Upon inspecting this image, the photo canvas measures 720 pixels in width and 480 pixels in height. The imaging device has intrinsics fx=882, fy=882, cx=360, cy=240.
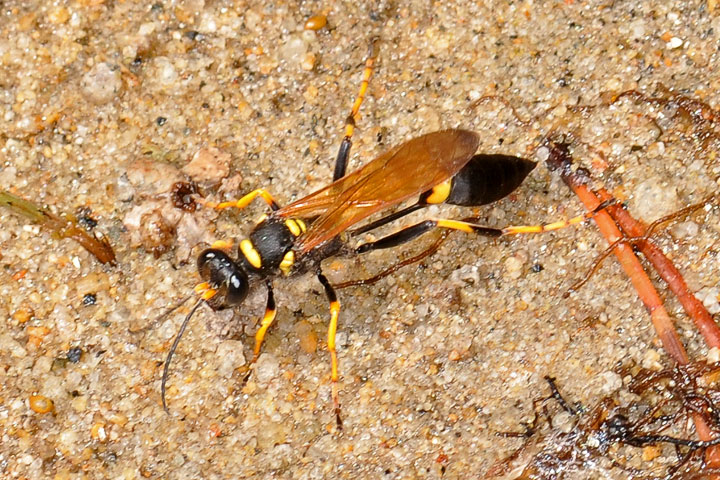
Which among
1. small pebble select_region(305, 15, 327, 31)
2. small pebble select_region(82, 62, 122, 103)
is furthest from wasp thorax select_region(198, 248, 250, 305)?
small pebble select_region(305, 15, 327, 31)

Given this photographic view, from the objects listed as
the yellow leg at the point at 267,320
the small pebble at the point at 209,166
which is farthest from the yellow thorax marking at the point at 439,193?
the small pebble at the point at 209,166

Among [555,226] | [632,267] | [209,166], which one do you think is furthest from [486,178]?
[209,166]

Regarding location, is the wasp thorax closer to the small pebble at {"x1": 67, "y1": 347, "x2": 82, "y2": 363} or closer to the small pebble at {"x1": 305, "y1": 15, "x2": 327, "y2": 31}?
the small pebble at {"x1": 67, "y1": 347, "x2": 82, "y2": 363}

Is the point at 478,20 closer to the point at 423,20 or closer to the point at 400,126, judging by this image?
the point at 423,20

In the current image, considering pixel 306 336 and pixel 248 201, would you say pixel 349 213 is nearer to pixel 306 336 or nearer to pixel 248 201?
pixel 248 201

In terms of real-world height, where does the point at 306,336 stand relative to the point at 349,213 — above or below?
below

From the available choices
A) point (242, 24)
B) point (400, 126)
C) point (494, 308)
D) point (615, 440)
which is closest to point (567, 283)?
point (494, 308)
